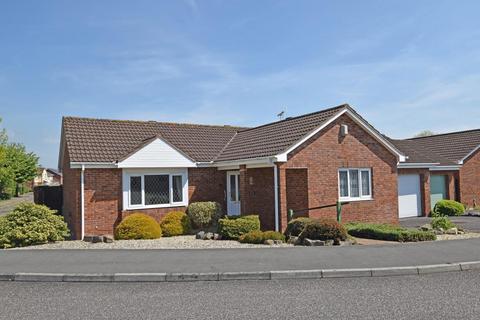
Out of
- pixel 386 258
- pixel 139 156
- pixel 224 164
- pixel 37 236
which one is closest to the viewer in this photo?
pixel 386 258

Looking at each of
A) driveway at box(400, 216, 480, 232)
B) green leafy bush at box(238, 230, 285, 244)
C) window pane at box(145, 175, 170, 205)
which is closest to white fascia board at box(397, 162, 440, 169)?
driveway at box(400, 216, 480, 232)

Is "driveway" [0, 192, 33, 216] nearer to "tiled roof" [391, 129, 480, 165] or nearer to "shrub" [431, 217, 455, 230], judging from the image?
"tiled roof" [391, 129, 480, 165]

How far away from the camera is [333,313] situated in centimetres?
611

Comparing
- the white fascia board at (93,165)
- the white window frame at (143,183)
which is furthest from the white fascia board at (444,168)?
the white fascia board at (93,165)

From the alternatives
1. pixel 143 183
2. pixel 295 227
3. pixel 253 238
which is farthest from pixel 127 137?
pixel 295 227

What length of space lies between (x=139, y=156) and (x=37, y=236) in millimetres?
4521

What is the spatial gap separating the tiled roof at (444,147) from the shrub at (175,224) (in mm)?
12370

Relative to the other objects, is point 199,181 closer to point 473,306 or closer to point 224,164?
point 224,164

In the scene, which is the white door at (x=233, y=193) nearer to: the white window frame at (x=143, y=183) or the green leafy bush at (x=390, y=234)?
the white window frame at (x=143, y=183)

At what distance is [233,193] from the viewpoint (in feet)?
57.8

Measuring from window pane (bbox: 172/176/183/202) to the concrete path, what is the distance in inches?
218

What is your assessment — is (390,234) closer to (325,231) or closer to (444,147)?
(325,231)

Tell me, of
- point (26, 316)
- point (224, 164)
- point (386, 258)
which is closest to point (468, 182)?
point (224, 164)

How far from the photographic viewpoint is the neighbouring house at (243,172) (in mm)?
15008
